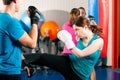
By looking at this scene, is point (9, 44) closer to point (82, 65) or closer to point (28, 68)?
point (28, 68)

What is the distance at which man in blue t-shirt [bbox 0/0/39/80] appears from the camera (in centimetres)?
186

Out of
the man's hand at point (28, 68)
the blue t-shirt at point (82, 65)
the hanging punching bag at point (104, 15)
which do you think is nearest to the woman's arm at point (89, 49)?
Result: the blue t-shirt at point (82, 65)

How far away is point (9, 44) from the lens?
1.89 metres

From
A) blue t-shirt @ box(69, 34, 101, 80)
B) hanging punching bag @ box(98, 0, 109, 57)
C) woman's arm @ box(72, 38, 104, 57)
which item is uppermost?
hanging punching bag @ box(98, 0, 109, 57)

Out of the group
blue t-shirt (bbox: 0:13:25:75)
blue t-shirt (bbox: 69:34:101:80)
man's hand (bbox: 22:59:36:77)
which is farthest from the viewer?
blue t-shirt (bbox: 69:34:101:80)

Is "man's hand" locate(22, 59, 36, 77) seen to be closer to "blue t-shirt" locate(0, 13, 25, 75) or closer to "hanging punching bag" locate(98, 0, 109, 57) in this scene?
"blue t-shirt" locate(0, 13, 25, 75)

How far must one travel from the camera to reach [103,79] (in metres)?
4.67

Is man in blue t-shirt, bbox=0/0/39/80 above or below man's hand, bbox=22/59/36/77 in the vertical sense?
above

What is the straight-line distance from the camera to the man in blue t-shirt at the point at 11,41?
73.2 inches

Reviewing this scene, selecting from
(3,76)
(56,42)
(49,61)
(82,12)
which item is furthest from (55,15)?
(3,76)

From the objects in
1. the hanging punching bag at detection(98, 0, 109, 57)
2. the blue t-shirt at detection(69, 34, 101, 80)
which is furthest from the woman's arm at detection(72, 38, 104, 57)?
the hanging punching bag at detection(98, 0, 109, 57)

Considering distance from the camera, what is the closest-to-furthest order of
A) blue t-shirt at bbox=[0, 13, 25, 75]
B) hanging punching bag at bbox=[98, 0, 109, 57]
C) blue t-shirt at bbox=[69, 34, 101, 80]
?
blue t-shirt at bbox=[0, 13, 25, 75]
blue t-shirt at bbox=[69, 34, 101, 80]
hanging punching bag at bbox=[98, 0, 109, 57]

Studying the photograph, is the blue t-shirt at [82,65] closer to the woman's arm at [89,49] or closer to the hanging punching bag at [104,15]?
the woman's arm at [89,49]

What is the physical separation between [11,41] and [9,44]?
1.0 inches
